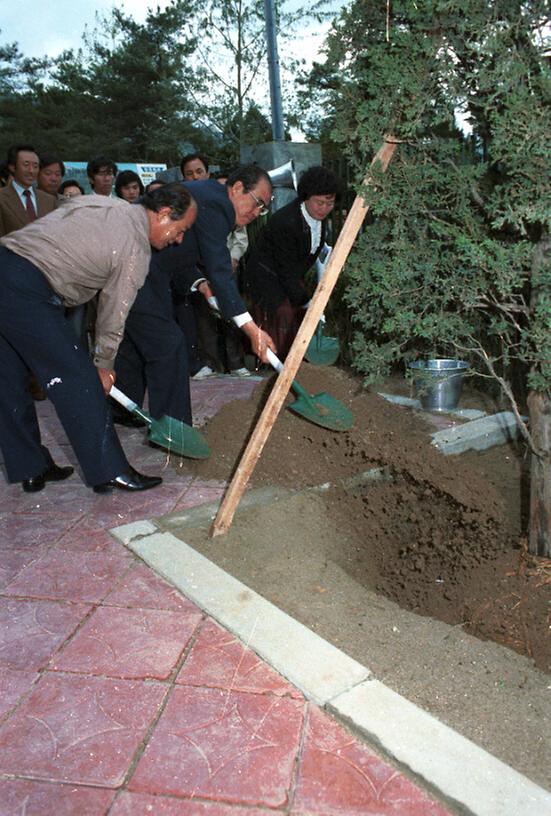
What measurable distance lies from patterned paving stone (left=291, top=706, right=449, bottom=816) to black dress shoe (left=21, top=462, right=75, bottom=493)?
2.66 meters

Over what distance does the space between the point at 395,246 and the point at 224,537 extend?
158 cm

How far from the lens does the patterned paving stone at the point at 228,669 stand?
2.21 meters

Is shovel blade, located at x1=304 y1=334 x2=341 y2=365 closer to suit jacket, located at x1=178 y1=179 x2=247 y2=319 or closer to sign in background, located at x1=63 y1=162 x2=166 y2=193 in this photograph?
suit jacket, located at x1=178 y1=179 x2=247 y2=319

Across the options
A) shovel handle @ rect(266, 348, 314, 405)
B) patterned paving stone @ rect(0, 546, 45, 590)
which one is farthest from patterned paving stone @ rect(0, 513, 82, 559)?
shovel handle @ rect(266, 348, 314, 405)

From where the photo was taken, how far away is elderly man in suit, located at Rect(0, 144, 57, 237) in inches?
247

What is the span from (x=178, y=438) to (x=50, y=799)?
2556mm

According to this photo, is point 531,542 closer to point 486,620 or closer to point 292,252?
point 486,620

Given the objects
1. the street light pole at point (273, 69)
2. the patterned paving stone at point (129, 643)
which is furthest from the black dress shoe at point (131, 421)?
the street light pole at point (273, 69)

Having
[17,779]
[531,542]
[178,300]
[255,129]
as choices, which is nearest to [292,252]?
[178,300]

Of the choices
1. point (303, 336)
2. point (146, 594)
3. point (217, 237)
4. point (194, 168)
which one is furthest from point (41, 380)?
point (194, 168)

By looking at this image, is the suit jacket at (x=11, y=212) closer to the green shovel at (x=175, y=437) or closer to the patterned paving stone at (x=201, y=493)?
the green shovel at (x=175, y=437)

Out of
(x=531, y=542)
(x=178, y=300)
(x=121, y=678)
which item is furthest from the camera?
(x=178, y=300)

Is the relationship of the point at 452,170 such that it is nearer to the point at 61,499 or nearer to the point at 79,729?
the point at 79,729

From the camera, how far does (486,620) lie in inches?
110
